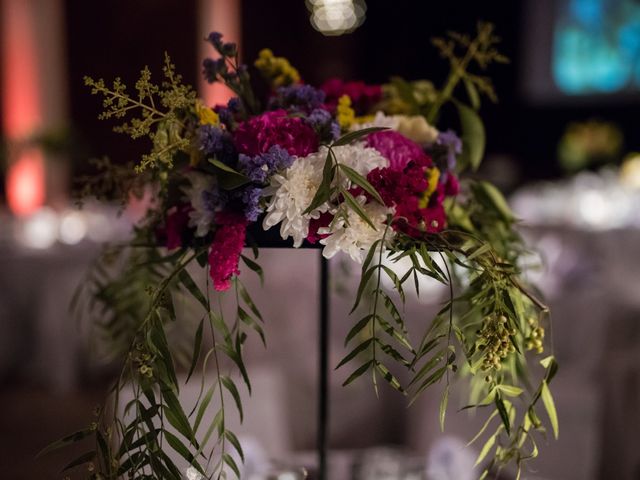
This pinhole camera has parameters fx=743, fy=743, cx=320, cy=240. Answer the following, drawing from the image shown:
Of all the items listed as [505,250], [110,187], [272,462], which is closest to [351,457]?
[272,462]

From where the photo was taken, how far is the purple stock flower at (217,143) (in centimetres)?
88

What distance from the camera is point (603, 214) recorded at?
512 cm

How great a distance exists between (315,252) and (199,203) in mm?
2708

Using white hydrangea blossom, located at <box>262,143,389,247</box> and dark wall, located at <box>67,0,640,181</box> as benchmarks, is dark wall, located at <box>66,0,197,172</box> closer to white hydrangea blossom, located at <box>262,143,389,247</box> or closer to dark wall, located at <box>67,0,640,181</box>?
dark wall, located at <box>67,0,640,181</box>

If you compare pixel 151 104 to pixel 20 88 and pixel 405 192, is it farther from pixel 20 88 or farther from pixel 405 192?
pixel 20 88

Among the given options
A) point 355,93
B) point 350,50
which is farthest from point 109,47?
point 355,93

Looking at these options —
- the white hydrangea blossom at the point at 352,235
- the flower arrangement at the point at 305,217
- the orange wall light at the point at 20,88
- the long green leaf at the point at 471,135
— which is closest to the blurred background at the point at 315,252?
the orange wall light at the point at 20,88

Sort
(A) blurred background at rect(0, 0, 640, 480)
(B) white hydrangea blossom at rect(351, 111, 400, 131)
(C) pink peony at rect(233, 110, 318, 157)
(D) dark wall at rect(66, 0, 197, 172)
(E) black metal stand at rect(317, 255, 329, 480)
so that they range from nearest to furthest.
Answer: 1. (C) pink peony at rect(233, 110, 318, 157)
2. (B) white hydrangea blossom at rect(351, 111, 400, 131)
3. (E) black metal stand at rect(317, 255, 329, 480)
4. (A) blurred background at rect(0, 0, 640, 480)
5. (D) dark wall at rect(66, 0, 197, 172)

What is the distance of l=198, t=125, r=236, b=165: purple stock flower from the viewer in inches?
34.8

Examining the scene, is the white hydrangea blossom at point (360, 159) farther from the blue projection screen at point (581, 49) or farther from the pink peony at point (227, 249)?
the blue projection screen at point (581, 49)

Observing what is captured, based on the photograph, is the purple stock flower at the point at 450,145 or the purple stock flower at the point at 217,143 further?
the purple stock flower at the point at 450,145

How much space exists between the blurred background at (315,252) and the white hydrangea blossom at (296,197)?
0.52 meters

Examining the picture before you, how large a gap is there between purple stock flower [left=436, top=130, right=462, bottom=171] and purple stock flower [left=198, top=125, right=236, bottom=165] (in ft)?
1.02

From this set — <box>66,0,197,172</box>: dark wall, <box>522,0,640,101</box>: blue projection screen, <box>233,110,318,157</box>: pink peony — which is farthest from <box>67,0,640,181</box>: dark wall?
<box>233,110,318,157</box>: pink peony
